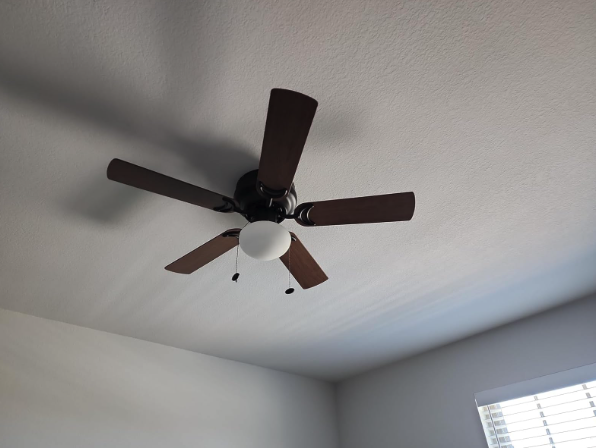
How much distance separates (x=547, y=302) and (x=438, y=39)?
185 centimetres

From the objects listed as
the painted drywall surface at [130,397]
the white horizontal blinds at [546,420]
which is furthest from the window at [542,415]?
the painted drywall surface at [130,397]

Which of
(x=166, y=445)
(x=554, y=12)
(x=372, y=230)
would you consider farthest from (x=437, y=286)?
(x=166, y=445)

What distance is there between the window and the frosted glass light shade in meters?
1.94

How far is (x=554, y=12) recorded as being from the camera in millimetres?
1081

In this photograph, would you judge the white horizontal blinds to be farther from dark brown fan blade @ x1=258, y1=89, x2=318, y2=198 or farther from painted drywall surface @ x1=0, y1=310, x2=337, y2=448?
dark brown fan blade @ x1=258, y1=89, x2=318, y2=198

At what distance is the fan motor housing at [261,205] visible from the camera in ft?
4.52

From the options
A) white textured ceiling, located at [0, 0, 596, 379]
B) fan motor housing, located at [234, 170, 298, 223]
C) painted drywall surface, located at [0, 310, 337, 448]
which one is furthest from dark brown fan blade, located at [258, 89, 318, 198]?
painted drywall surface, located at [0, 310, 337, 448]

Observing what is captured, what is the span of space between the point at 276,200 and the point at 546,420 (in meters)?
2.03

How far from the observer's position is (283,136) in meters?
1.08

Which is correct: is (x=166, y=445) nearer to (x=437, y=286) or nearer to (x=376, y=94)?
(x=437, y=286)

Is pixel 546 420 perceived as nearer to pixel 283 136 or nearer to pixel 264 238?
pixel 264 238

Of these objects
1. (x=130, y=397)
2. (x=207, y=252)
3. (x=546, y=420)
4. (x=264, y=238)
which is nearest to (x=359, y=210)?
(x=264, y=238)

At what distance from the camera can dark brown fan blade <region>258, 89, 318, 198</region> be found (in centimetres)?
100

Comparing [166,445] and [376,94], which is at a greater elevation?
[376,94]
